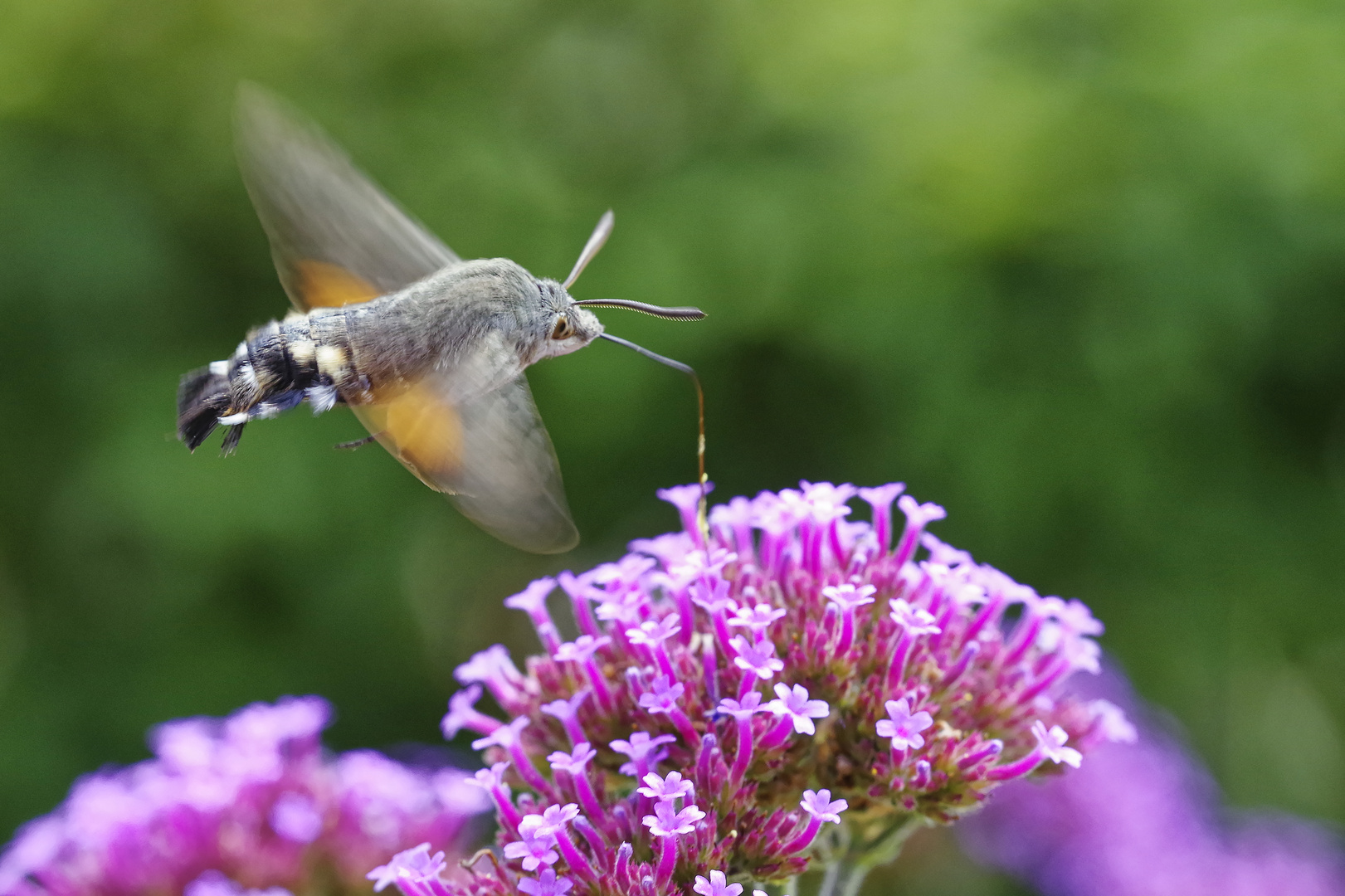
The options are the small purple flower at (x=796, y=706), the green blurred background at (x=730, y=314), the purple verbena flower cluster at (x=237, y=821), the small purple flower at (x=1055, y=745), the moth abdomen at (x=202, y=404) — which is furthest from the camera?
the green blurred background at (x=730, y=314)

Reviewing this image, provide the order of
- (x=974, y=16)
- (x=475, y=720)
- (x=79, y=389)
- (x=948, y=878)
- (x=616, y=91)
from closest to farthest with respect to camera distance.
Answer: (x=475, y=720)
(x=948, y=878)
(x=974, y=16)
(x=79, y=389)
(x=616, y=91)

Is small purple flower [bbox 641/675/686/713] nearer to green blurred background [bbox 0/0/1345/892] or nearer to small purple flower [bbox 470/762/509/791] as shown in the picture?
small purple flower [bbox 470/762/509/791]

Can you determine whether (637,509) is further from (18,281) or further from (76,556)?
(18,281)

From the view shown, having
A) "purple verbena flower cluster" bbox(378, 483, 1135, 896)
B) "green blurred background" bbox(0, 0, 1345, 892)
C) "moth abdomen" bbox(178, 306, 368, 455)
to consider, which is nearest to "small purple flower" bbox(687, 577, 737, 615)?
"purple verbena flower cluster" bbox(378, 483, 1135, 896)

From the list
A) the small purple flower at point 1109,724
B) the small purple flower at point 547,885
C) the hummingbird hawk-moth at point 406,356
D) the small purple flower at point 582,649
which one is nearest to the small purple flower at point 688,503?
the hummingbird hawk-moth at point 406,356

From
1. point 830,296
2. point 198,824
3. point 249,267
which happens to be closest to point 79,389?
point 249,267

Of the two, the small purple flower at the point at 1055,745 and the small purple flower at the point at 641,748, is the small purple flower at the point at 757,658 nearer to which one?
the small purple flower at the point at 641,748

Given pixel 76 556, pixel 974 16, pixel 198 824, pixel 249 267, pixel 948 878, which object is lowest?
pixel 198 824
